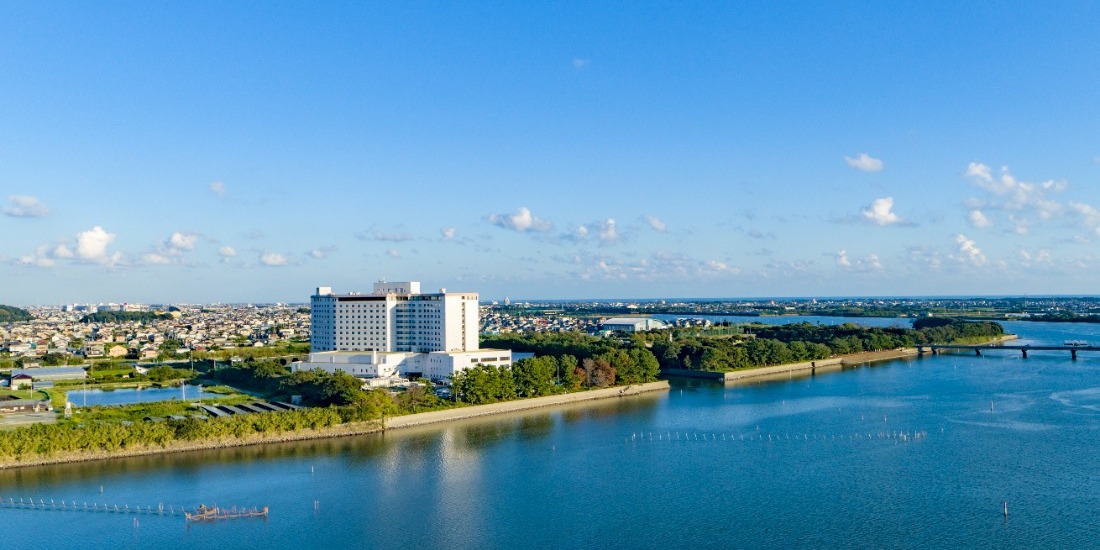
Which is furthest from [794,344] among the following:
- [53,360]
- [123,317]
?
[123,317]

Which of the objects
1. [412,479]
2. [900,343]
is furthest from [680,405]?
[900,343]

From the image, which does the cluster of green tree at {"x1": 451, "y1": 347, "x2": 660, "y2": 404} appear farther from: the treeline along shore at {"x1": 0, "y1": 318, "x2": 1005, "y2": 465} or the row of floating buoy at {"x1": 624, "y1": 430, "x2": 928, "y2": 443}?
the row of floating buoy at {"x1": 624, "y1": 430, "x2": 928, "y2": 443}

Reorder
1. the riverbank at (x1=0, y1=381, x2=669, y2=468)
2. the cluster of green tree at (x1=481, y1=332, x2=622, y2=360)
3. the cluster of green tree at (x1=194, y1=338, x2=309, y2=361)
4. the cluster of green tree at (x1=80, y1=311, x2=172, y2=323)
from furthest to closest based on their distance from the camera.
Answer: the cluster of green tree at (x1=80, y1=311, x2=172, y2=323), the cluster of green tree at (x1=194, y1=338, x2=309, y2=361), the cluster of green tree at (x1=481, y1=332, x2=622, y2=360), the riverbank at (x1=0, y1=381, x2=669, y2=468)

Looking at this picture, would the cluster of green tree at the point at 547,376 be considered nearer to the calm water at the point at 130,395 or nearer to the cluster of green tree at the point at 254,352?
the calm water at the point at 130,395

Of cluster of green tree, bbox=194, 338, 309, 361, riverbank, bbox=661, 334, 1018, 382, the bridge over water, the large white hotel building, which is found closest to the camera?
the large white hotel building

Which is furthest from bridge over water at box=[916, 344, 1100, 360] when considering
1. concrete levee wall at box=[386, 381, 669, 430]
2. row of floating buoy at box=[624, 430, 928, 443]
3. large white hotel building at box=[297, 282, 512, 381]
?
large white hotel building at box=[297, 282, 512, 381]

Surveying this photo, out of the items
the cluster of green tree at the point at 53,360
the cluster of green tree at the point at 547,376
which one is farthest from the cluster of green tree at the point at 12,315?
the cluster of green tree at the point at 547,376

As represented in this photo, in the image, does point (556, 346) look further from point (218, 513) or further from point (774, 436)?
point (218, 513)
